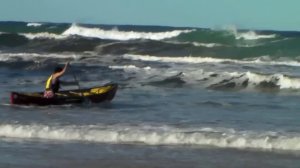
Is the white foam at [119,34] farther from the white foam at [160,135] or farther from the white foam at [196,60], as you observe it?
the white foam at [160,135]

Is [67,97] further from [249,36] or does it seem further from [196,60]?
[249,36]

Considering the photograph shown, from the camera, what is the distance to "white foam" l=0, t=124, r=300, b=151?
1188 cm

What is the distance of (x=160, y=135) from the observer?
40.9 ft

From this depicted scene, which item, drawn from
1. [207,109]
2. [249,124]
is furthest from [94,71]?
[249,124]

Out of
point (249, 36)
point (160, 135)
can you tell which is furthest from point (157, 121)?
point (249, 36)

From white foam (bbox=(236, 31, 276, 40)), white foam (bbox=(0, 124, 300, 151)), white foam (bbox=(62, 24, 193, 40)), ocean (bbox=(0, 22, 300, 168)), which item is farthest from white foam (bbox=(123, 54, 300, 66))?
white foam (bbox=(0, 124, 300, 151))

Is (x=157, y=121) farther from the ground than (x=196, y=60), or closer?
farther from the ground

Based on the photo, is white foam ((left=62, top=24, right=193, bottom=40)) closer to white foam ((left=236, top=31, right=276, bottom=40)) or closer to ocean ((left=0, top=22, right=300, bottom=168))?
white foam ((left=236, top=31, right=276, bottom=40))

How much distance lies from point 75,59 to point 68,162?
87.8 feet

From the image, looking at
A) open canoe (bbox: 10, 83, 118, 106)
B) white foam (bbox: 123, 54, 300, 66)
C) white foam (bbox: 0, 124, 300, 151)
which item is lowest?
white foam (bbox: 123, 54, 300, 66)

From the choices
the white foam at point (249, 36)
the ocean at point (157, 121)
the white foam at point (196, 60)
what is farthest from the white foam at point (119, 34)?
the ocean at point (157, 121)

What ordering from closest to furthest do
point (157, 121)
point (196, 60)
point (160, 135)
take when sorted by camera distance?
point (160, 135), point (157, 121), point (196, 60)

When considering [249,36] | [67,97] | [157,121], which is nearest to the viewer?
[157,121]

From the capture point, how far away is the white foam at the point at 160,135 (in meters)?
11.9
